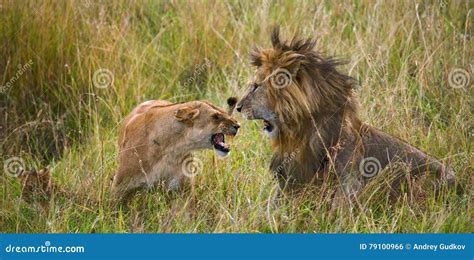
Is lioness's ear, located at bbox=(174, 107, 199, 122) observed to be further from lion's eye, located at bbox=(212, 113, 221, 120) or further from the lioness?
lion's eye, located at bbox=(212, 113, 221, 120)

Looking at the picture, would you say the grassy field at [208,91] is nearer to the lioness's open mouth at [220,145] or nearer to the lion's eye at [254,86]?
the lioness's open mouth at [220,145]

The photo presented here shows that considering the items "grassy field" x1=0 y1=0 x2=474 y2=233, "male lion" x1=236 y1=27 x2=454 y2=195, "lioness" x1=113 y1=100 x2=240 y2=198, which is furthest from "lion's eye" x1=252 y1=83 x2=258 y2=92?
"grassy field" x1=0 y1=0 x2=474 y2=233

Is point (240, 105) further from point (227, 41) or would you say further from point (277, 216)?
point (227, 41)

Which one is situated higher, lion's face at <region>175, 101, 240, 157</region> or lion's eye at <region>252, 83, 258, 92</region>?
lion's eye at <region>252, 83, 258, 92</region>

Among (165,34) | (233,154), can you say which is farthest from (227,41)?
(233,154)

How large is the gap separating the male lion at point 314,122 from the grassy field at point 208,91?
0.18m

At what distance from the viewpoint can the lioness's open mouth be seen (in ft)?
21.0

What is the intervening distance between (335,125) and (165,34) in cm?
352

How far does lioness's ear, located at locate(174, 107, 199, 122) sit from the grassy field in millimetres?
500

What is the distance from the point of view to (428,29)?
877 centimetres

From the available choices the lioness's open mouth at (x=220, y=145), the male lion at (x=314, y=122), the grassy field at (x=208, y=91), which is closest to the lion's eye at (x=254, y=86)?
the male lion at (x=314, y=122)

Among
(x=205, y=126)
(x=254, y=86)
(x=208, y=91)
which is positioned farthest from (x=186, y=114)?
(x=208, y=91)

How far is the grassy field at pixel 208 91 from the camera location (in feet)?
20.8

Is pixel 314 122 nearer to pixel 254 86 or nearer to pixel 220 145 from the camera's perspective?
pixel 254 86
